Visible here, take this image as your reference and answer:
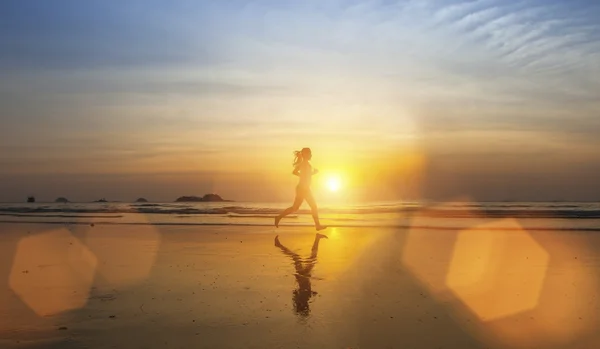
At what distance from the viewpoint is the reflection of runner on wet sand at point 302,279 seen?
7227 mm

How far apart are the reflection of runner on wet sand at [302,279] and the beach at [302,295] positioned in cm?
3

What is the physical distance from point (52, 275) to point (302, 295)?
16.2 ft

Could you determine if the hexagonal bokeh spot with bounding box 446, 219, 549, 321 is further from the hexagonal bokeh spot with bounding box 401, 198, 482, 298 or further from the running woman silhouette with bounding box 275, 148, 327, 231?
the running woman silhouette with bounding box 275, 148, 327, 231

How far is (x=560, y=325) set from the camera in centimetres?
632

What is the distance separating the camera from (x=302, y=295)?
26.2 feet

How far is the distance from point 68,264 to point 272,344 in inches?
290

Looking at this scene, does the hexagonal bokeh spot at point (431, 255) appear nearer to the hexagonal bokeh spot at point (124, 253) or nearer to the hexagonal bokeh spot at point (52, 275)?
the hexagonal bokeh spot at point (124, 253)

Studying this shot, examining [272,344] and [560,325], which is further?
[560,325]

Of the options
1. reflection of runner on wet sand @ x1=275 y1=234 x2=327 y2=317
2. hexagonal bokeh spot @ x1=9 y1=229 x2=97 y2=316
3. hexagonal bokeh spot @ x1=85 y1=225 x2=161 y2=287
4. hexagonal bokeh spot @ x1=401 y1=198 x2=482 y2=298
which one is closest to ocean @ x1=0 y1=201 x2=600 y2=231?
hexagonal bokeh spot @ x1=401 y1=198 x2=482 y2=298

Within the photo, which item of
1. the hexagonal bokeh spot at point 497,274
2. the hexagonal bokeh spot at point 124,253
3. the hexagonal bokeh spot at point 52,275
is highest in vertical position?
the hexagonal bokeh spot at point 497,274

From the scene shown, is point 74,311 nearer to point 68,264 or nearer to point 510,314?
point 68,264

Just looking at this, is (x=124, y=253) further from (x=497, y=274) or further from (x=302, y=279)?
(x=497, y=274)

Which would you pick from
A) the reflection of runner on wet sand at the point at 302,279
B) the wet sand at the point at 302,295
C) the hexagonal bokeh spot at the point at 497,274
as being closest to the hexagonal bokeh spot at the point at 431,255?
the wet sand at the point at 302,295

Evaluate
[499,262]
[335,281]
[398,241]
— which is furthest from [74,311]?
[398,241]
